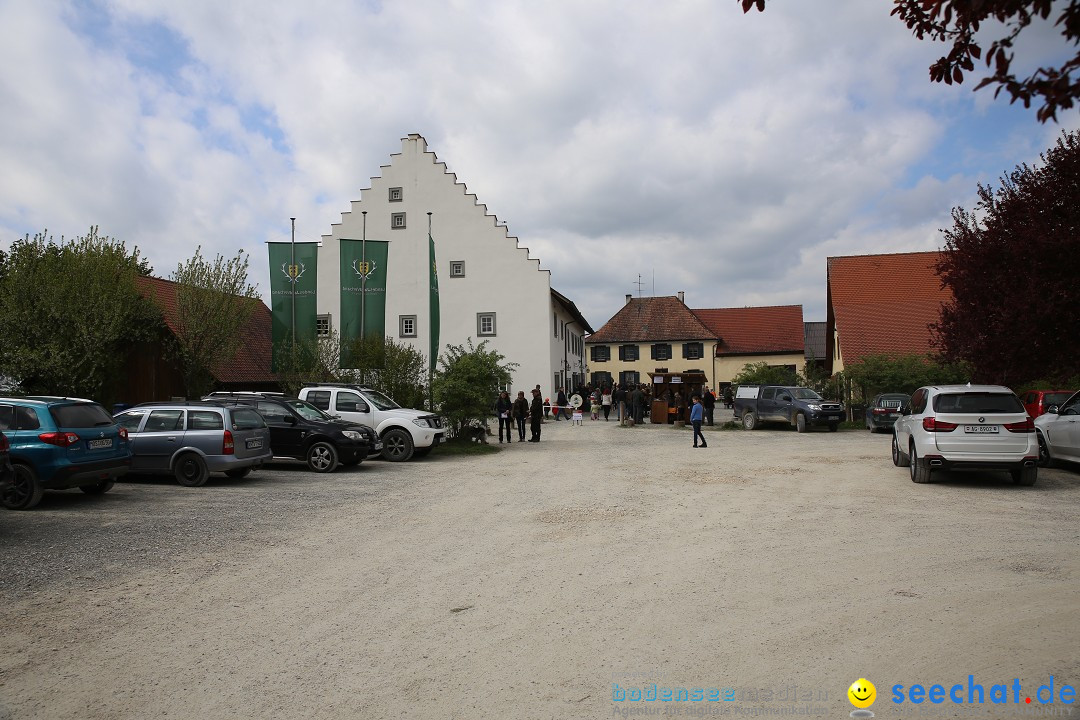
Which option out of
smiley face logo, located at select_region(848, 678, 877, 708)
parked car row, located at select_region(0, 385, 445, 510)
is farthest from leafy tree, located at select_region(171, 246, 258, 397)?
smiley face logo, located at select_region(848, 678, 877, 708)

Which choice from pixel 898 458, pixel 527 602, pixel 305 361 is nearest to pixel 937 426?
pixel 898 458

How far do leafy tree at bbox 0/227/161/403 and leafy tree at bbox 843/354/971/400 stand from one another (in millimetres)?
28110

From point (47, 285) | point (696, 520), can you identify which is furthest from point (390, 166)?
point (696, 520)

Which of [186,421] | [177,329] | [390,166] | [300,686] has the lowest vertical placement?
[300,686]

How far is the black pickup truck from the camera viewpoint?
99.7 feet

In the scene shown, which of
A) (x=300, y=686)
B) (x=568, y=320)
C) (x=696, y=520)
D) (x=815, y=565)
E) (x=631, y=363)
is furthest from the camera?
(x=631, y=363)

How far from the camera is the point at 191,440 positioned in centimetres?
1466

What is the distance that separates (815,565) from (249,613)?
5.16 m

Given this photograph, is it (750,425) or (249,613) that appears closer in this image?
(249,613)

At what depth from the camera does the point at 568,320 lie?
2012 inches

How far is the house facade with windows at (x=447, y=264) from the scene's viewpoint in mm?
41375

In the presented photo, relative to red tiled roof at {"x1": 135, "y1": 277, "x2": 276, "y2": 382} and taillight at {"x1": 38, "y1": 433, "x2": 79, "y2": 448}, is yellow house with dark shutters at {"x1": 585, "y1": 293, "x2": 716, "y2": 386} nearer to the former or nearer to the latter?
red tiled roof at {"x1": 135, "y1": 277, "x2": 276, "y2": 382}

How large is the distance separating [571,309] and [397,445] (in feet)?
95.9

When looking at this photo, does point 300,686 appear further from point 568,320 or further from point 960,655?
point 568,320
